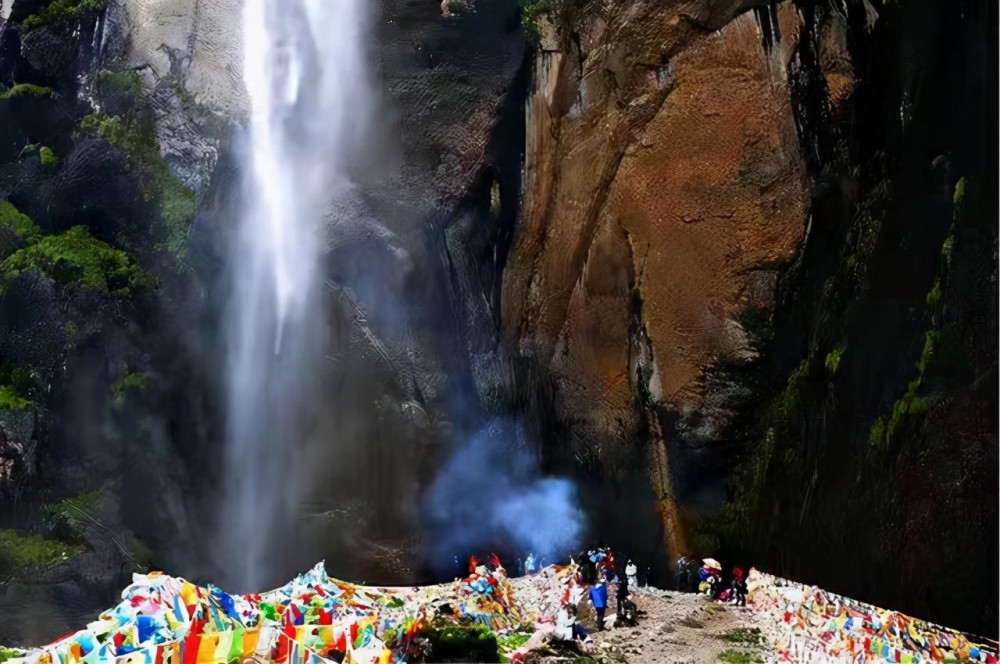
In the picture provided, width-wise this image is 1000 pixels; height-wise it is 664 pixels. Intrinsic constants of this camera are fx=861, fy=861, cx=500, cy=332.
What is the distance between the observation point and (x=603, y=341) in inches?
251

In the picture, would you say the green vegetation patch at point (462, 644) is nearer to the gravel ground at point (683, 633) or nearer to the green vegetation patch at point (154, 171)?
the gravel ground at point (683, 633)

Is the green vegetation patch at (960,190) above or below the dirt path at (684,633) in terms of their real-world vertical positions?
above

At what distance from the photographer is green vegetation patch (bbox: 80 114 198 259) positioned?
20.7 ft

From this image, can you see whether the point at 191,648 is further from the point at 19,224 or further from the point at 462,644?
the point at 19,224

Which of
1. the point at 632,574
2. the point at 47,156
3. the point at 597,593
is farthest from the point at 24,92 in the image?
the point at 632,574

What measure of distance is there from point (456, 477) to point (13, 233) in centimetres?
374

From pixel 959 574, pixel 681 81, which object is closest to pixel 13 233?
pixel 681 81

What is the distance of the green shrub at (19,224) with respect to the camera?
6348 mm

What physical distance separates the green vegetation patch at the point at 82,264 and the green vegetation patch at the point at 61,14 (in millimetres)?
1578

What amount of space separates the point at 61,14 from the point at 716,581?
21.0 ft

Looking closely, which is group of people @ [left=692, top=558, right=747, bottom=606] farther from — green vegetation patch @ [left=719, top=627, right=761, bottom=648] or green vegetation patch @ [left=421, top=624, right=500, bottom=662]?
green vegetation patch @ [left=421, top=624, right=500, bottom=662]

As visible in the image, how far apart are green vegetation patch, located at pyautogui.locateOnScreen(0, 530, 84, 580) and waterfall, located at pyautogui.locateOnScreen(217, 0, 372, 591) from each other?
47.5 inches

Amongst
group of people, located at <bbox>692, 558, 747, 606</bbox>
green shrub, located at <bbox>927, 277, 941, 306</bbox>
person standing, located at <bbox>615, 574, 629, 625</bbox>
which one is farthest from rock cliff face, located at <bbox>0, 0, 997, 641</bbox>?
person standing, located at <bbox>615, 574, 629, 625</bbox>

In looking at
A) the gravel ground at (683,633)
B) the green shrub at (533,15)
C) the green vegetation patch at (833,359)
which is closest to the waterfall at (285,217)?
the green shrub at (533,15)
